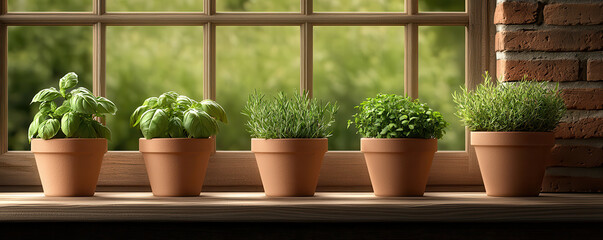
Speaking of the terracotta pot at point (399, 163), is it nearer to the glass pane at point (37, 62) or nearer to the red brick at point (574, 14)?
the red brick at point (574, 14)

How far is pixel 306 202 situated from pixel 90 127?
1.99ft

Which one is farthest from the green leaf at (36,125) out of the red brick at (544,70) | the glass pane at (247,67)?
the red brick at (544,70)

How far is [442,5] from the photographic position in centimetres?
183

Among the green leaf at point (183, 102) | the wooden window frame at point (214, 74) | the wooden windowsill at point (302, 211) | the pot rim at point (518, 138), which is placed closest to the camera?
the wooden windowsill at point (302, 211)

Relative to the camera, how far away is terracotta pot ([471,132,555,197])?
1.53m

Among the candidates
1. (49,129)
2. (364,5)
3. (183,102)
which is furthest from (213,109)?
(364,5)

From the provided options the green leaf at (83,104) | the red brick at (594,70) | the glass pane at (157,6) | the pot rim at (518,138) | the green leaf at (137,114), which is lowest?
the pot rim at (518,138)

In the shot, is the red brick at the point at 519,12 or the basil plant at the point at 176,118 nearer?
the basil plant at the point at 176,118

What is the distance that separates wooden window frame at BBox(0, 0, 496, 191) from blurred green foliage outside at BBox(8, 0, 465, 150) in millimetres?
39

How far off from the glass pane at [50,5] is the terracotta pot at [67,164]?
465 mm

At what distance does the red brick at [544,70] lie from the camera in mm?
1674

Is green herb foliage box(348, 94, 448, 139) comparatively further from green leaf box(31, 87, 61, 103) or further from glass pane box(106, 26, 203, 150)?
green leaf box(31, 87, 61, 103)

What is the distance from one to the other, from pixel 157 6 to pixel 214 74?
0.28 m

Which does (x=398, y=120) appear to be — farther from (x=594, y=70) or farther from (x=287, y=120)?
(x=594, y=70)
